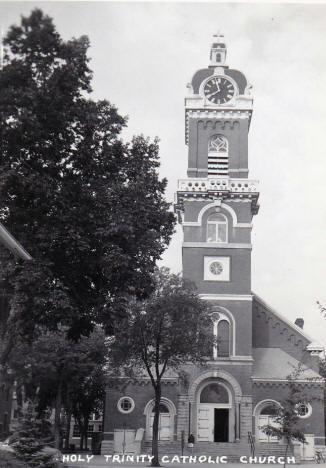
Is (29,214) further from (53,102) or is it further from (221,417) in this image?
(221,417)

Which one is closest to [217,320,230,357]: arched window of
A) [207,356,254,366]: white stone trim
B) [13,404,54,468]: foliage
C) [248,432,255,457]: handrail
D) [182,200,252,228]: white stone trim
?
[207,356,254,366]: white stone trim

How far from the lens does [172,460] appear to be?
30750 millimetres

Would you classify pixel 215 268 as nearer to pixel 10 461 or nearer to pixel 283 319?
pixel 283 319

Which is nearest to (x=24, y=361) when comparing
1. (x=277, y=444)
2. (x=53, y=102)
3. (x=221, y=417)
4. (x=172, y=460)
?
(x=172, y=460)

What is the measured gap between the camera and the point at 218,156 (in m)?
41.8

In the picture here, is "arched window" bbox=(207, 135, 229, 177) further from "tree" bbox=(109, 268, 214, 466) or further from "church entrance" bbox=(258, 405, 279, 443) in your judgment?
"church entrance" bbox=(258, 405, 279, 443)

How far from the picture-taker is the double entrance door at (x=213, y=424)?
36906 millimetres

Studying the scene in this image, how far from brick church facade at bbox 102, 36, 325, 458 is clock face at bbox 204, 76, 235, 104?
0.21ft

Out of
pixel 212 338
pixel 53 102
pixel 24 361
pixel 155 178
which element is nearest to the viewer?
pixel 53 102

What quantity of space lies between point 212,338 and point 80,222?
13595 mm

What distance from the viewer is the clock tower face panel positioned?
3916 centimetres

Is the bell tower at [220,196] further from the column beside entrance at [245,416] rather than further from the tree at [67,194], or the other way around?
the tree at [67,194]

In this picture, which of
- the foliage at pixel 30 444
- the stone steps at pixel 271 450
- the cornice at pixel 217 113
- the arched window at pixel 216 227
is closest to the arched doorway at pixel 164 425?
the stone steps at pixel 271 450

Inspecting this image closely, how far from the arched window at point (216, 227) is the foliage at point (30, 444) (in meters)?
23.7
